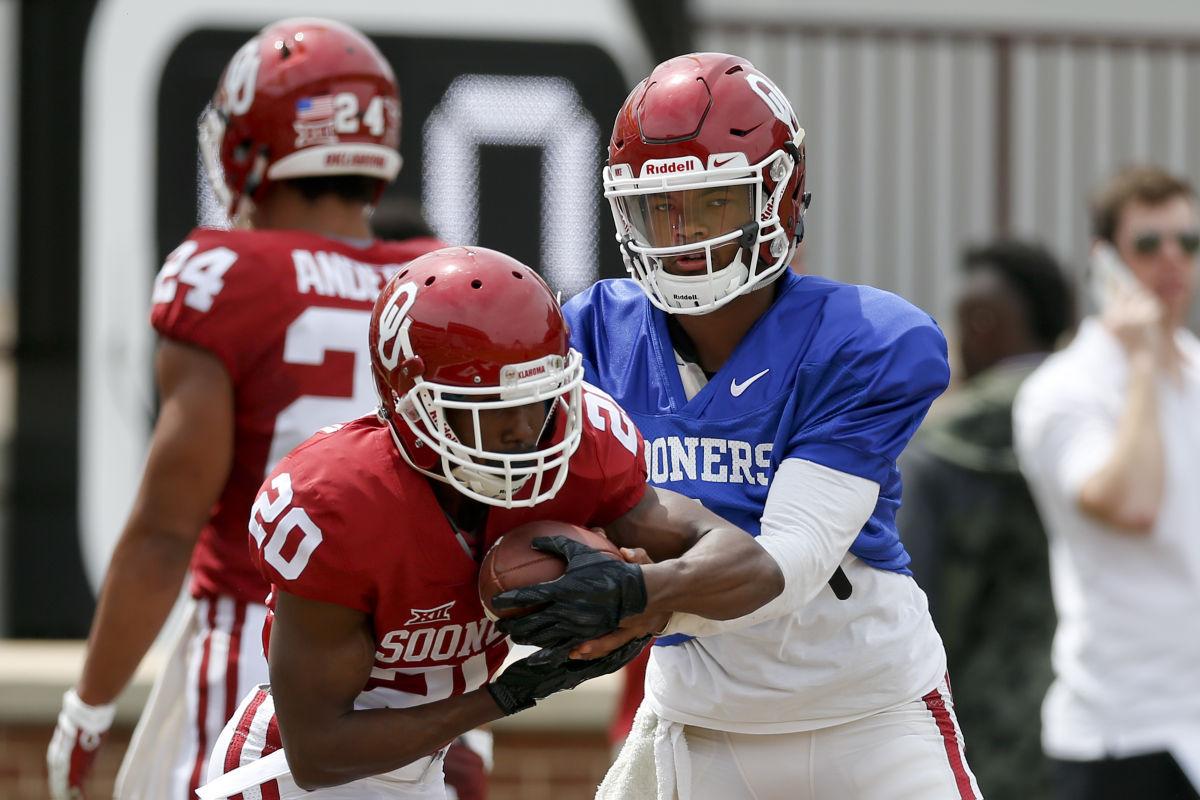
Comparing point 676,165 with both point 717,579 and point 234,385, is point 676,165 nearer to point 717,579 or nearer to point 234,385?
point 717,579

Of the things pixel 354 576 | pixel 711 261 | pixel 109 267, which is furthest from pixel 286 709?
pixel 109 267

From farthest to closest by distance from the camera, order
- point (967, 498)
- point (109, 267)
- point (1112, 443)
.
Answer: point (109, 267) < point (967, 498) < point (1112, 443)

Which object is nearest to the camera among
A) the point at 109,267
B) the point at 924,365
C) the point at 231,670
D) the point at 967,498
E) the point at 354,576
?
the point at 354,576

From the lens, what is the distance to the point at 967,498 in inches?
219

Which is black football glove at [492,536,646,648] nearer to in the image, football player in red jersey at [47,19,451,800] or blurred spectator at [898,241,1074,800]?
football player in red jersey at [47,19,451,800]

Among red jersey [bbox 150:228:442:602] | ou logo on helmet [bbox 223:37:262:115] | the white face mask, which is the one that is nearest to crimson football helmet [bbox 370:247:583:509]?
the white face mask

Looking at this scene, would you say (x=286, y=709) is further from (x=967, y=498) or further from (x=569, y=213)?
(x=569, y=213)

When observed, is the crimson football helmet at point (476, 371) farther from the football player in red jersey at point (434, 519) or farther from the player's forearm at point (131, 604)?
the player's forearm at point (131, 604)

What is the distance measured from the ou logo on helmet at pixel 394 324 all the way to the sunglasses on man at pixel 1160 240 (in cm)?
308

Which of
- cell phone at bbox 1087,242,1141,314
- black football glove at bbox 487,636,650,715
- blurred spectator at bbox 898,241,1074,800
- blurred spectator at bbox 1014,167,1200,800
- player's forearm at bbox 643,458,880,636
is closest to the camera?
black football glove at bbox 487,636,650,715

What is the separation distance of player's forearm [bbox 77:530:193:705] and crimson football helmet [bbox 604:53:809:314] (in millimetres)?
1087

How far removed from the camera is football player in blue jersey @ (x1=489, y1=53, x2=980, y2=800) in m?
2.81

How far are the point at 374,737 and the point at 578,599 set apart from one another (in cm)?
38

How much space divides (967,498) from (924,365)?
282 centimetres
